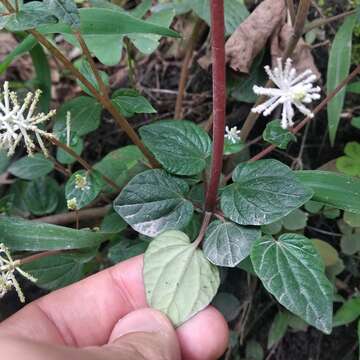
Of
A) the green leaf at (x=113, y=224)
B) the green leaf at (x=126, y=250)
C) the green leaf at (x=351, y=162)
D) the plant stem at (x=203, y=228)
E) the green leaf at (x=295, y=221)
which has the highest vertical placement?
the plant stem at (x=203, y=228)

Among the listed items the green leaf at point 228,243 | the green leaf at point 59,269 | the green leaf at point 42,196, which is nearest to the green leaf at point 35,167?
the green leaf at point 42,196

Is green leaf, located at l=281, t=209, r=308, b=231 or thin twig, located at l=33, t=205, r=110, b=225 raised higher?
green leaf, located at l=281, t=209, r=308, b=231

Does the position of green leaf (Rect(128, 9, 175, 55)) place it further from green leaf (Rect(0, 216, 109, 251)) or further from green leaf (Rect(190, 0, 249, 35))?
green leaf (Rect(0, 216, 109, 251))

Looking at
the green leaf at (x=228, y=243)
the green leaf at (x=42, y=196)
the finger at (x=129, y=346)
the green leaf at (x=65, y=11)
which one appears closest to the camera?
the finger at (x=129, y=346)

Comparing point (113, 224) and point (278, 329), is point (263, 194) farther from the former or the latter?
point (278, 329)

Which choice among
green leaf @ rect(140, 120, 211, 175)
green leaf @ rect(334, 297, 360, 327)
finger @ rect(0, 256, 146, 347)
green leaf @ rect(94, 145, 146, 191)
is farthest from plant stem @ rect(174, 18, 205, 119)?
green leaf @ rect(334, 297, 360, 327)

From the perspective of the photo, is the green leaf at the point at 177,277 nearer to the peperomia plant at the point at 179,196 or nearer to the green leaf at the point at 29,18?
the peperomia plant at the point at 179,196
